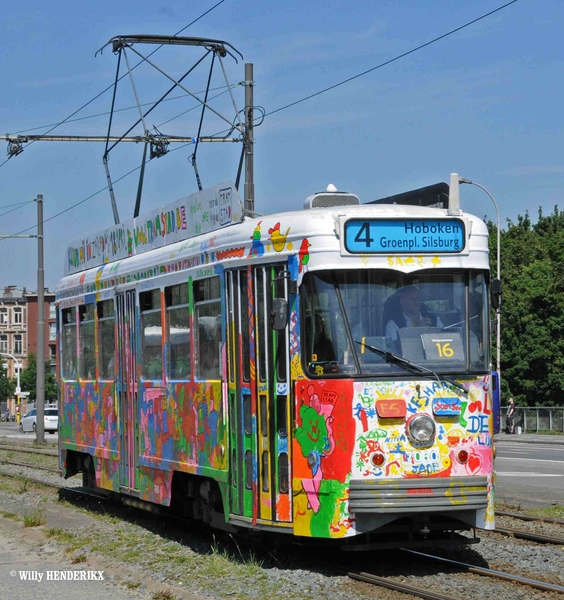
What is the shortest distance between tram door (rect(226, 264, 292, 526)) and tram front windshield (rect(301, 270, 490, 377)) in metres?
0.32

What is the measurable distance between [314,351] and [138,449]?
4143 millimetres

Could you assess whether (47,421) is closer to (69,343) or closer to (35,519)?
(69,343)

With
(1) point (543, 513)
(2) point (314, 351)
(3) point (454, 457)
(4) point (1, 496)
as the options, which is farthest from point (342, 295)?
(4) point (1, 496)

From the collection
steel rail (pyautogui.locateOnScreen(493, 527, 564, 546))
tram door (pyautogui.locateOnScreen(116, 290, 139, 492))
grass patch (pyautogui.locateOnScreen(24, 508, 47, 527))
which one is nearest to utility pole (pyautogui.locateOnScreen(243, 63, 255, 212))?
tram door (pyautogui.locateOnScreen(116, 290, 139, 492))

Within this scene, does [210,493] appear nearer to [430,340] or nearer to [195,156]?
[430,340]

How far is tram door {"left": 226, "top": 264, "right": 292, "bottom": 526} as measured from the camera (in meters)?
9.63

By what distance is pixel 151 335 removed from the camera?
12.6 meters

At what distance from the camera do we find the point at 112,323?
552 inches

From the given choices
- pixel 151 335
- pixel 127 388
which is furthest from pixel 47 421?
pixel 151 335

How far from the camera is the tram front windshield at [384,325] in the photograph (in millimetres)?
9391

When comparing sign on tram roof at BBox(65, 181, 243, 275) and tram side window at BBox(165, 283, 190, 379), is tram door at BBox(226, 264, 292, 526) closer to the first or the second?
sign on tram roof at BBox(65, 181, 243, 275)

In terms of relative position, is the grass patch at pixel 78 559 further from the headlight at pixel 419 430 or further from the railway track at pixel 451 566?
the headlight at pixel 419 430

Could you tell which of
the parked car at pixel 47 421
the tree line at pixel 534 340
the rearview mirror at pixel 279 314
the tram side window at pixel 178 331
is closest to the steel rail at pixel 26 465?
the tram side window at pixel 178 331

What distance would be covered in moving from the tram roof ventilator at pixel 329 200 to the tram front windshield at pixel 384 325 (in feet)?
4.14
